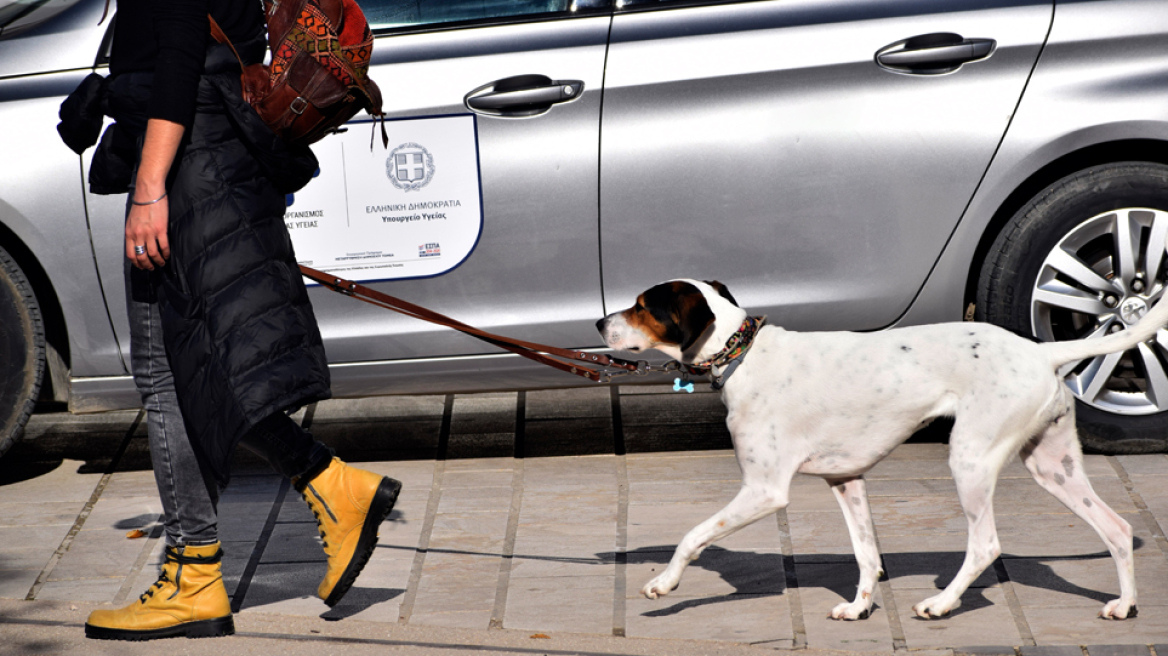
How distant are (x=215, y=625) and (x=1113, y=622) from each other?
2.34 meters

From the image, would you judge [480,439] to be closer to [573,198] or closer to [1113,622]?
[573,198]

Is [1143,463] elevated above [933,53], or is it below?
below

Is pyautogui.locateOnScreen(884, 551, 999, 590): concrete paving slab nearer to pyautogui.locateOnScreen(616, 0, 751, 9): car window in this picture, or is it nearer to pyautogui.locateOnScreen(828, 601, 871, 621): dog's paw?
pyautogui.locateOnScreen(828, 601, 871, 621): dog's paw

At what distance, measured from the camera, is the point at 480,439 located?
503 cm

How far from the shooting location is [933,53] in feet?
14.0

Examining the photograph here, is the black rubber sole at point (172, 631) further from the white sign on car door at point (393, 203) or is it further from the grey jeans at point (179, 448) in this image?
the white sign on car door at point (393, 203)

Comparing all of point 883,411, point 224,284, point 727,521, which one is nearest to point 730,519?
point 727,521

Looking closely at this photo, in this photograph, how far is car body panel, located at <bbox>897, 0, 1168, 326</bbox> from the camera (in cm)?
429

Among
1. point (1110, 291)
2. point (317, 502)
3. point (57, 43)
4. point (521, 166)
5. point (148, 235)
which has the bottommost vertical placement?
point (317, 502)

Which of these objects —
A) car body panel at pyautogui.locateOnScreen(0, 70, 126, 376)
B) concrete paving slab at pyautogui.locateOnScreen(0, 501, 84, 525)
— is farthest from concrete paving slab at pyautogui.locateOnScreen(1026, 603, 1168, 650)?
car body panel at pyautogui.locateOnScreen(0, 70, 126, 376)

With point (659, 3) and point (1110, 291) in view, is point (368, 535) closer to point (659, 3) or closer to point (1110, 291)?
point (659, 3)

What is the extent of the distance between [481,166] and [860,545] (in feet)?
5.88

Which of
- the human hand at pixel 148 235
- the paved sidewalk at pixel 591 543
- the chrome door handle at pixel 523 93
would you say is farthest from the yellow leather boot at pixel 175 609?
the chrome door handle at pixel 523 93

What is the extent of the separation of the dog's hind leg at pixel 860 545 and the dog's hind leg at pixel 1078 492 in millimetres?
448
